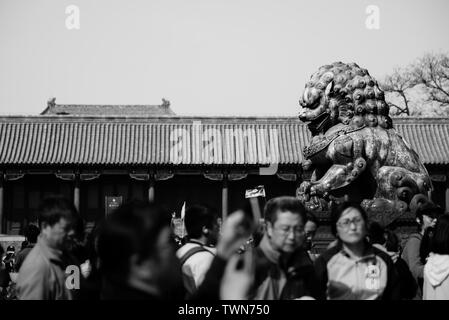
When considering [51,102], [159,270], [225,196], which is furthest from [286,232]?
[51,102]

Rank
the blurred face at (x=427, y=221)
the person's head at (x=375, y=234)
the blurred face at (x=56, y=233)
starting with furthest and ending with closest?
the blurred face at (x=427, y=221) < the person's head at (x=375, y=234) < the blurred face at (x=56, y=233)

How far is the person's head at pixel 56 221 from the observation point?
4227 millimetres

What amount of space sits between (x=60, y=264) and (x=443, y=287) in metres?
2.19

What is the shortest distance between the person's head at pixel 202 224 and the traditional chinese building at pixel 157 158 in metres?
20.7

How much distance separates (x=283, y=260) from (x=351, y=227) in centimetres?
52

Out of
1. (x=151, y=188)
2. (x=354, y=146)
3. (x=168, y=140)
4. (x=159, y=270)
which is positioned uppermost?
(x=168, y=140)

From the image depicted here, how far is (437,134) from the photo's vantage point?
27.4 meters

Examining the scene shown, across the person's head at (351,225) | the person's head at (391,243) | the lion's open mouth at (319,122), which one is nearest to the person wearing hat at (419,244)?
the person's head at (391,243)

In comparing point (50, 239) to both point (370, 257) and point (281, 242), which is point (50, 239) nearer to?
point (281, 242)

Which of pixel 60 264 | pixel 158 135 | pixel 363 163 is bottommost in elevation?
pixel 60 264

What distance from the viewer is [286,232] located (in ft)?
13.5

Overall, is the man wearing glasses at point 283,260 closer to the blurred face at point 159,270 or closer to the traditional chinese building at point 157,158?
the blurred face at point 159,270

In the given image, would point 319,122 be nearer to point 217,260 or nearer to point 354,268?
point 354,268

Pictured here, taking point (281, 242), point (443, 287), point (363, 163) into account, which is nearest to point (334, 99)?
point (363, 163)
